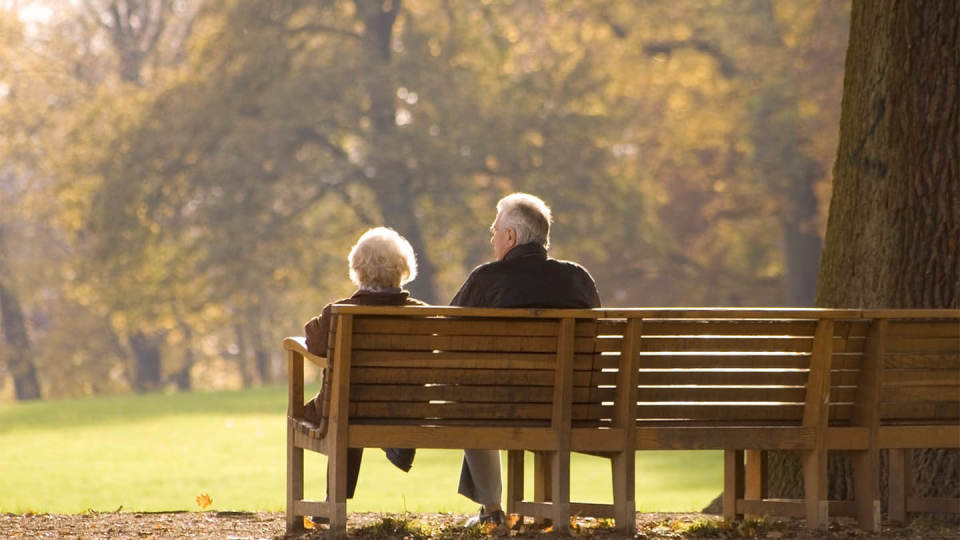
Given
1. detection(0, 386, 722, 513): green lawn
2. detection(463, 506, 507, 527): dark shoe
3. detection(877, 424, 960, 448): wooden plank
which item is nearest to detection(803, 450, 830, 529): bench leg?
detection(877, 424, 960, 448): wooden plank

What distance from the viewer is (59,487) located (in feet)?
44.4

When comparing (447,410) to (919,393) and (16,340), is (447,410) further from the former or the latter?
(16,340)

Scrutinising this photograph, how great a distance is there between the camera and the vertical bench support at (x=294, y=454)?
7.31 metres

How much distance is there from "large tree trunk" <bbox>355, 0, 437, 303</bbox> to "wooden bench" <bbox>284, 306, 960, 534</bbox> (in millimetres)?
28556

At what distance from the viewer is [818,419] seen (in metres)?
7.01

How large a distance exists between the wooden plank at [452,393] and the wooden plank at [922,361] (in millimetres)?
1381

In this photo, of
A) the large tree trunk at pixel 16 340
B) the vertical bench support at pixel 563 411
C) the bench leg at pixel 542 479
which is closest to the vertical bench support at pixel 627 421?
the vertical bench support at pixel 563 411

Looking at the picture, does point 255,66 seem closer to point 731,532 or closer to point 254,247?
point 254,247

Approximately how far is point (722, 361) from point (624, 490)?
2.15ft

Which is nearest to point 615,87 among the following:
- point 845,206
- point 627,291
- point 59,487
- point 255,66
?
point 627,291

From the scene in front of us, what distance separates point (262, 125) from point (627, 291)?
8.80 m

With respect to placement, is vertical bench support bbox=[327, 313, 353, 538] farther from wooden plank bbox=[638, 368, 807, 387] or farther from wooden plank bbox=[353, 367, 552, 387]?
wooden plank bbox=[638, 368, 807, 387]

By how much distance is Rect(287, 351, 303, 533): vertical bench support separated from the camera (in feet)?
24.0

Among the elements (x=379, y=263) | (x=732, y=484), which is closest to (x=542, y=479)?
(x=732, y=484)
